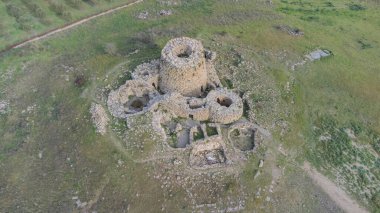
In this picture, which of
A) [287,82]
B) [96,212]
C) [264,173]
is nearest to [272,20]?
[287,82]

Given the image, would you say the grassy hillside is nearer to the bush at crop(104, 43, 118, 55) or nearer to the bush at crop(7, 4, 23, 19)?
the bush at crop(104, 43, 118, 55)

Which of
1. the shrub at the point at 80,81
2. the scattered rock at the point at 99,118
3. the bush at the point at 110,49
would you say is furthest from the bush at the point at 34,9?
the scattered rock at the point at 99,118

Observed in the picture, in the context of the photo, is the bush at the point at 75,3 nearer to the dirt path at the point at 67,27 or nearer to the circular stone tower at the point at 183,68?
the dirt path at the point at 67,27

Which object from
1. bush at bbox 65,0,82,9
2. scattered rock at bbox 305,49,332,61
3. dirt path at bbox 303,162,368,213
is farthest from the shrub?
scattered rock at bbox 305,49,332,61

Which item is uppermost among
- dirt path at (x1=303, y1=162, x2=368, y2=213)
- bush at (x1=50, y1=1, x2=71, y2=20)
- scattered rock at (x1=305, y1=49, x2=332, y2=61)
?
bush at (x1=50, y1=1, x2=71, y2=20)

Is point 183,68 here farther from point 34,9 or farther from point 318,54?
point 34,9

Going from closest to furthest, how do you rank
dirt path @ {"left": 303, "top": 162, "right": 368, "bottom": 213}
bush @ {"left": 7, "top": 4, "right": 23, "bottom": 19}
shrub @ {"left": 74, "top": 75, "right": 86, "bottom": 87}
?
1. dirt path @ {"left": 303, "top": 162, "right": 368, "bottom": 213}
2. shrub @ {"left": 74, "top": 75, "right": 86, "bottom": 87}
3. bush @ {"left": 7, "top": 4, "right": 23, "bottom": 19}

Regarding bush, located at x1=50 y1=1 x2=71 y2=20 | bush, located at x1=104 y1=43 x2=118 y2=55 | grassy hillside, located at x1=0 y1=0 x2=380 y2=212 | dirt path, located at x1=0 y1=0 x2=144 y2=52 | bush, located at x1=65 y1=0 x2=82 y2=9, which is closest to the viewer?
grassy hillside, located at x1=0 y1=0 x2=380 y2=212
